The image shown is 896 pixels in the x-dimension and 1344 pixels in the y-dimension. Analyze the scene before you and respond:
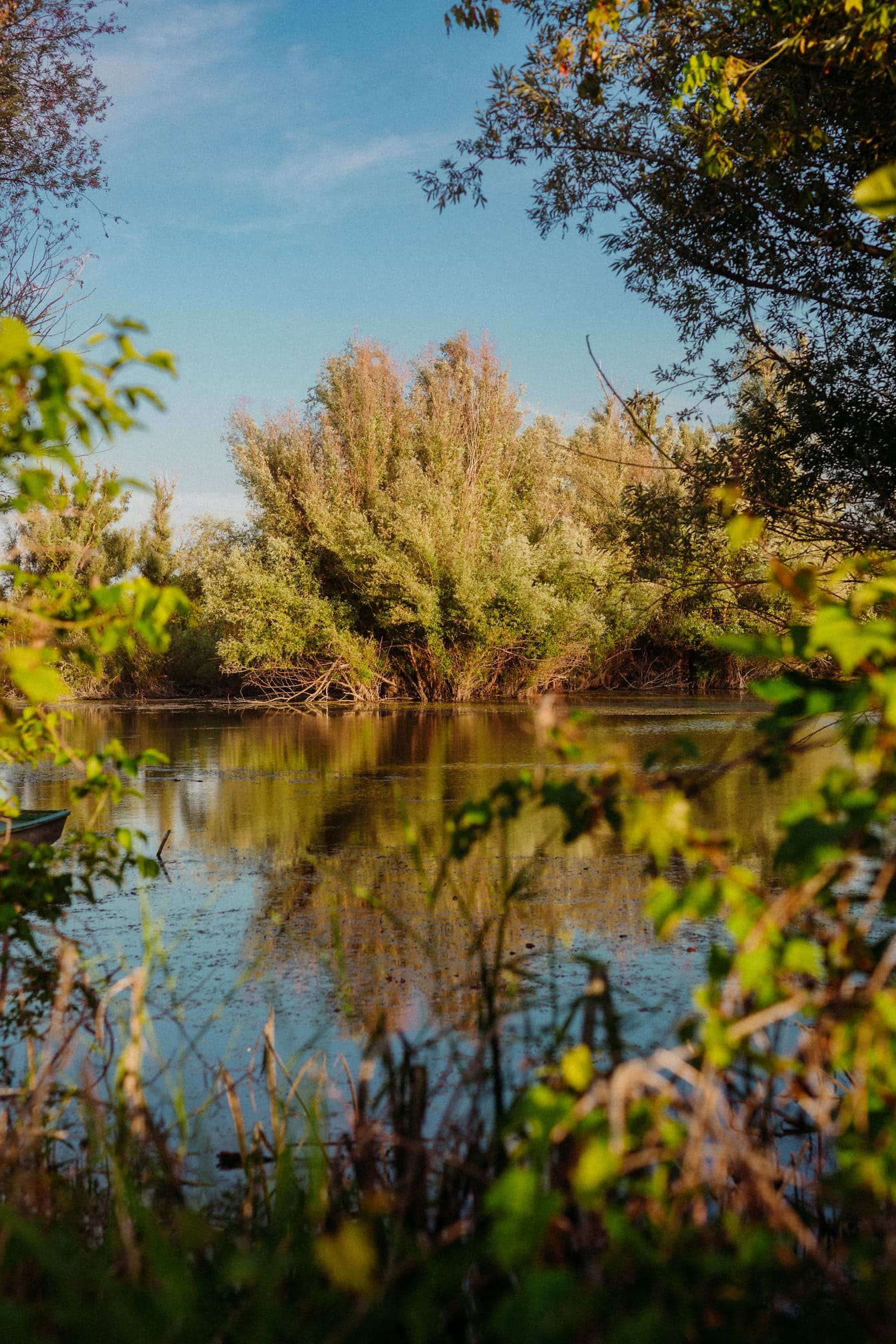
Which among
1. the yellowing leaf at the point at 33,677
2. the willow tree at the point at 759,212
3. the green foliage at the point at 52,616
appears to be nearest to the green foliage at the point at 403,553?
the willow tree at the point at 759,212

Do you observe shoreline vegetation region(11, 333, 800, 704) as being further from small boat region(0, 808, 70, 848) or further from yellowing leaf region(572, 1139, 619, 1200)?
yellowing leaf region(572, 1139, 619, 1200)

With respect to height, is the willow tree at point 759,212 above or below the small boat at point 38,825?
above

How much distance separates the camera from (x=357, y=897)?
6.09 meters

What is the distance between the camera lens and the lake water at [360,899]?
153 inches

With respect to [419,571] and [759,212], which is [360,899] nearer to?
[759,212]

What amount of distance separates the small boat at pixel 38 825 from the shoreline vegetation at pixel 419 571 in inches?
604

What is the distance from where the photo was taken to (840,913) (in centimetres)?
147

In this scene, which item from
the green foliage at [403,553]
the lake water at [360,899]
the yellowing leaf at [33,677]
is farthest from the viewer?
the green foliage at [403,553]

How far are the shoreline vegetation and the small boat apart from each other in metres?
15.3

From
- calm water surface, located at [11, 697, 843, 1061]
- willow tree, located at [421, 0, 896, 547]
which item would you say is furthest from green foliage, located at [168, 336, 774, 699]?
willow tree, located at [421, 0, 896, 547]

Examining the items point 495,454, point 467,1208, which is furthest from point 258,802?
point 495,454

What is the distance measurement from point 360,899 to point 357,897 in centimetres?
14

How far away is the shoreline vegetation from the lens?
880 inches

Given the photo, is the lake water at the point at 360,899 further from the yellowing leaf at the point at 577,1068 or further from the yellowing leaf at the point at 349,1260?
the yellowing leaf at the point at 349,1260
